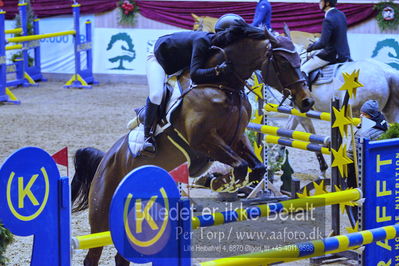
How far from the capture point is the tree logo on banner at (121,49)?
50.3 ft

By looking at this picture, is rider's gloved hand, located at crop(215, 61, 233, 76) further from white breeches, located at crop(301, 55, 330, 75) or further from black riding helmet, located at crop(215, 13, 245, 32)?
white breeches, located at crop(301, 55, 330, 75)

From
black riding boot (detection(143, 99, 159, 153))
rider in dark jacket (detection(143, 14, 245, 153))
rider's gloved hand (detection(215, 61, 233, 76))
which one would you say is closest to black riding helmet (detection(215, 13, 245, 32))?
rider in dark jacket (detection(143, 14, 245, 153))

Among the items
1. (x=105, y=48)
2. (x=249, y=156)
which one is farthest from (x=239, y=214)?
(x=105, y=48)

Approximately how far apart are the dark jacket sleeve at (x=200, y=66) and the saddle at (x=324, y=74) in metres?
4.19

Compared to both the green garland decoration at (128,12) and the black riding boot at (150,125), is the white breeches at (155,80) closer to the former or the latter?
the black riding boot at (150,125)

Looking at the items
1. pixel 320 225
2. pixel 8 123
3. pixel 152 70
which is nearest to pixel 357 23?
pixel 8 123

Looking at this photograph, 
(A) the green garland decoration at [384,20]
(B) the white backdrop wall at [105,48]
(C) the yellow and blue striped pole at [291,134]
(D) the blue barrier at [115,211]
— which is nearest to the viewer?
(D) the blue barrier at [115,211]

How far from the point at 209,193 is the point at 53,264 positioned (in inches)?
188

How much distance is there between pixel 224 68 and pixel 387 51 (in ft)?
29.6

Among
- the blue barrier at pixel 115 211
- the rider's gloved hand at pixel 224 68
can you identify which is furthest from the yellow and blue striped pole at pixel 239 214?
the rider's gloved hand at pixel 224 68

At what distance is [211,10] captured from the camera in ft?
49.3

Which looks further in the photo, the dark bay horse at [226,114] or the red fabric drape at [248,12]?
the red fabric drape at [248,12]

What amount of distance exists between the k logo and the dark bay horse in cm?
858

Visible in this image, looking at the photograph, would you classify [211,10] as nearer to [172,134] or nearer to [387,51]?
[387,51]
